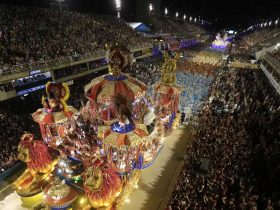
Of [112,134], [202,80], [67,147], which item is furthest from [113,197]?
[202,80]

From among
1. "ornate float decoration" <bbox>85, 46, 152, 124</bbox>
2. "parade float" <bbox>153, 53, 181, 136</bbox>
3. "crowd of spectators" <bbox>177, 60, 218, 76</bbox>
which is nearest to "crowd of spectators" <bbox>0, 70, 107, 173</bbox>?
"ornate float decoration" <bbox>85, 46, 152, 124</bbox>

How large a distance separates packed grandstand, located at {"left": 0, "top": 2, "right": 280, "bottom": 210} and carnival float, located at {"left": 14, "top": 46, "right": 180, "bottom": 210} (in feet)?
4.37

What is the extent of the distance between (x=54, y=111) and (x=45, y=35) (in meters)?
14.2

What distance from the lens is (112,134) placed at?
622 centimetres

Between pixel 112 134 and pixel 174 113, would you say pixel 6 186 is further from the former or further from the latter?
pixel 174 113

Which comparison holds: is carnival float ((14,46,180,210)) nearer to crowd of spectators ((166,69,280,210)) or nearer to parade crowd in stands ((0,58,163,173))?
crowd of spectators ((166,69,280,210))

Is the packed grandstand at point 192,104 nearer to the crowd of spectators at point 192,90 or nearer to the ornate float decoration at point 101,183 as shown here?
the crowd of spectators at point 192,90

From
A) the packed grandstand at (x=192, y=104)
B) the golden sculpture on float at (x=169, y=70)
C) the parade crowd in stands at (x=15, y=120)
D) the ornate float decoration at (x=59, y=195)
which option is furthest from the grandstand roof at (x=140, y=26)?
the ornate float decoration at (x=59, y=195)

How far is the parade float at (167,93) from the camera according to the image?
32.7ft

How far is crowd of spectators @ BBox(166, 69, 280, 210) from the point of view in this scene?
21.6ft

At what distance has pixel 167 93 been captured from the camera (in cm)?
999

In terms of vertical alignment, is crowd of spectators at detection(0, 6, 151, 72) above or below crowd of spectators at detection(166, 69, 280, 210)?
above

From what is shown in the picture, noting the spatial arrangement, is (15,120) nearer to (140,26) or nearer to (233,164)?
(233,164)

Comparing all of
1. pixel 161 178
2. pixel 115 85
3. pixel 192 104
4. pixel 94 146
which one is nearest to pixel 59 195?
pixel 94 146
